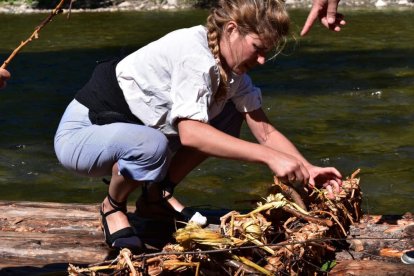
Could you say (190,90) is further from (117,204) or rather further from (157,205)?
(157,205)

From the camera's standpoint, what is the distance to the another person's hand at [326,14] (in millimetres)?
3660

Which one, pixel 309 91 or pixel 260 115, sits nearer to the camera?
pixel 260 115

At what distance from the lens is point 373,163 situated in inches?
265

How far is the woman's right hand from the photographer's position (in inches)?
139

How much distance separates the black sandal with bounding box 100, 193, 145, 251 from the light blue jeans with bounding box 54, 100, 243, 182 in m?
0.15

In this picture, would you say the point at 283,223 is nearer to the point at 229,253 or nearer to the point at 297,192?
the point at 297,192

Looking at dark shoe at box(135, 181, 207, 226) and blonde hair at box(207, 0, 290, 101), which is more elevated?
blonde hair at box(207, 0, 290, 101)

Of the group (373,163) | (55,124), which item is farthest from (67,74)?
(373,163)

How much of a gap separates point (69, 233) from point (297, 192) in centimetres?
107

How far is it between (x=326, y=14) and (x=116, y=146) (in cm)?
100

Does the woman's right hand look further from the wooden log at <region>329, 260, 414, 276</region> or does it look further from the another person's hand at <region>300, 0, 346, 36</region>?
the another person's hand at <region>300, 0, 346, 36</region>

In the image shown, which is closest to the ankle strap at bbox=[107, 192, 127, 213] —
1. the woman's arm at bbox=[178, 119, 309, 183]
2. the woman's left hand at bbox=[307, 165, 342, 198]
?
the woman's arm at bbox=[178, 119, 309, 183]

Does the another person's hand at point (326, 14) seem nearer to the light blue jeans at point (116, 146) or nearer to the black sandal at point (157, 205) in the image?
the light blue jeans at point (116, 146)

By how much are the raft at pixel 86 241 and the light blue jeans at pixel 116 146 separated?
0.33 m
